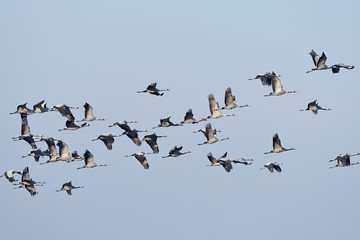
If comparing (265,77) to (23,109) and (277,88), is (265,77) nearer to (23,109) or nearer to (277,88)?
(277,88)

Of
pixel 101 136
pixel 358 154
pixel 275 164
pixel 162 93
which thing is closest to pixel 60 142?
pixel 101 136

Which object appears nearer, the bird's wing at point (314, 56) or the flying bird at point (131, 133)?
the bird's wing at point (314, 56)

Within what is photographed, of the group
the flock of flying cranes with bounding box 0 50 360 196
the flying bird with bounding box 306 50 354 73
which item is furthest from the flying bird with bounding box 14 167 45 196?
the flying bird with bounding box 306 50 354 73

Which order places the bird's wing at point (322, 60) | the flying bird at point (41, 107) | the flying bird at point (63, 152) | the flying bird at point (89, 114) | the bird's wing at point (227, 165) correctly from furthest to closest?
the flying bird at point (89, 114)
the flying bird at point (41, 107)
the flying bird at point (63, 152)
the bird's wing at point (227, 165)
the bird's wing at point (322, 60)

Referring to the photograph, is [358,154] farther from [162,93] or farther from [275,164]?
[162,93]

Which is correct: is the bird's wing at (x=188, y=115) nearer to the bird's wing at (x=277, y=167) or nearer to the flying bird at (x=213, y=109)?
the flying bird at (x=213, y=109)

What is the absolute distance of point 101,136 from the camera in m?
93.7

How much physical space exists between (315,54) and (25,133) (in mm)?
23722

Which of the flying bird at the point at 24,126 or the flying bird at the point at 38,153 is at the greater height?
the flying bird at the point at 24,126

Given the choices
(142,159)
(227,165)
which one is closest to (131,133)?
(142,159)

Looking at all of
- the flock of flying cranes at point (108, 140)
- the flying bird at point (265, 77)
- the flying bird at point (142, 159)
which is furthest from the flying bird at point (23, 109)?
the flying bird at point (265, 77)

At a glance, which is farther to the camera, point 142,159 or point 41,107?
point 41,107

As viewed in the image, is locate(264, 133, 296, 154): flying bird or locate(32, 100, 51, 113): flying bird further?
locate(32, 100, 51, 113): flying bird

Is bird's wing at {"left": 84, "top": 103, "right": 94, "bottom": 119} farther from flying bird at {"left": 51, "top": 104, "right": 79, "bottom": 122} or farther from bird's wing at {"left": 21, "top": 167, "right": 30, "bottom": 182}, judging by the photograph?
bird's wing at {"left": 21, "top": 167, "right": 30, "bottom": 182}
